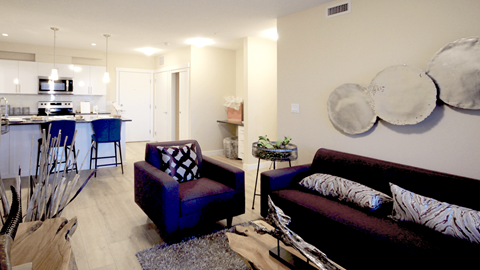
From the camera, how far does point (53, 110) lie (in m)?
6.84

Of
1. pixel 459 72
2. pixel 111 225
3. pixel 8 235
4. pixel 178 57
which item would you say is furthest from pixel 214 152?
pixel 8 235

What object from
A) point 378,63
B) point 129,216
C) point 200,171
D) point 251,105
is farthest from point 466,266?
point 251,105

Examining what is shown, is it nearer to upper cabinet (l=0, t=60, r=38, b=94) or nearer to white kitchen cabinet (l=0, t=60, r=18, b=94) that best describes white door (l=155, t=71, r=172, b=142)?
upper cabinet (l=0, t=60, r=38, b=94)

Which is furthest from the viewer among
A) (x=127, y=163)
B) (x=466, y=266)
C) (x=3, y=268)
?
(x=127, y=163)

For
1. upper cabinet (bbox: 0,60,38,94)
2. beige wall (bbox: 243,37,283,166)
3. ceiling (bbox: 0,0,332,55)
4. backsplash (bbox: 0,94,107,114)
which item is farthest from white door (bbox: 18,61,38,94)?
beige wall (bbox: 243,37,283,166)

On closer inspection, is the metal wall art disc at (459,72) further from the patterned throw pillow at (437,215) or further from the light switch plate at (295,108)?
the light switch plate at (295,108)

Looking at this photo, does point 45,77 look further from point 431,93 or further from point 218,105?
point 431,93

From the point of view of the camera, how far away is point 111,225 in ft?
9.52

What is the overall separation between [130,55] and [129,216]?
5.93 m

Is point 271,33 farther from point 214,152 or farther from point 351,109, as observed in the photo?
point 214,152

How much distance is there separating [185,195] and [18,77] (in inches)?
241

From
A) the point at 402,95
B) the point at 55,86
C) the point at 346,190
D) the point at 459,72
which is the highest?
the point at 55,86

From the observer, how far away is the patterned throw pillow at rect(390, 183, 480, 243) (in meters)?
1.74

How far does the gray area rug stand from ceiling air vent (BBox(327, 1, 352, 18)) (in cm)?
273
